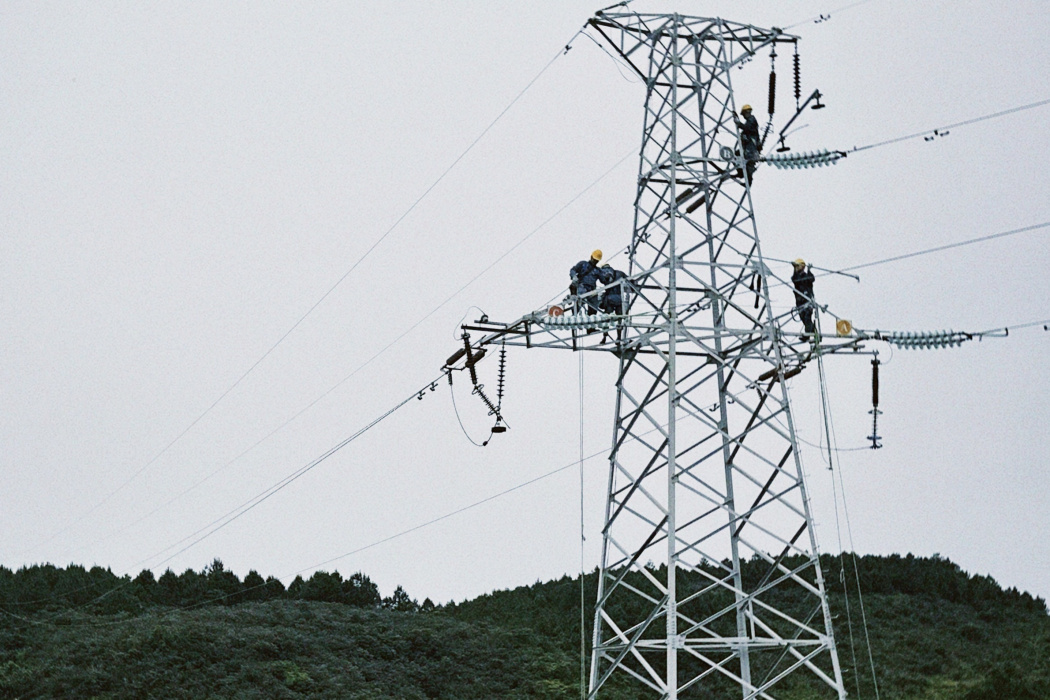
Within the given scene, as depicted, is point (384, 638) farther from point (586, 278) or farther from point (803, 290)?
point (803, 290)

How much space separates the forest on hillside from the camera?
29.4m

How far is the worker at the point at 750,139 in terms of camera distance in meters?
18.9

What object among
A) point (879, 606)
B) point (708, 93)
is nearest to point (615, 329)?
point (708, 93)

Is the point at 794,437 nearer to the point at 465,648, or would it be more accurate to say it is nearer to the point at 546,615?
the point at 465,648

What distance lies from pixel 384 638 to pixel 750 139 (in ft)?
66.5

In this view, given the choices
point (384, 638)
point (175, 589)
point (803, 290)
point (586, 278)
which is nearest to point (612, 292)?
point (586, 278)

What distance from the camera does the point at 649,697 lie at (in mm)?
30422

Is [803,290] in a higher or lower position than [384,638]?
higher

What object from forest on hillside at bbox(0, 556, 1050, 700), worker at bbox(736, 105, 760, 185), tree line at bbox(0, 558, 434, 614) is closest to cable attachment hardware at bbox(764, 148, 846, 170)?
worker at bbox(736, 105, 760, 185)

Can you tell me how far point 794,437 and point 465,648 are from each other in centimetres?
1952

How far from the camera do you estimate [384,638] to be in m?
34.2

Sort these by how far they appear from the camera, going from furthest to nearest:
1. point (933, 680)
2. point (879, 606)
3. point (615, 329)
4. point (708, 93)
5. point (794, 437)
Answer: point (879, 606) → point (933, 680) → point (708, 93) → point (615, 329) → point (794, 437)

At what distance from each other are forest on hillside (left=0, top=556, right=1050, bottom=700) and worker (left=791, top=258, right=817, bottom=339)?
13.1 m

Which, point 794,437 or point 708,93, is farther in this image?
point 708,93
